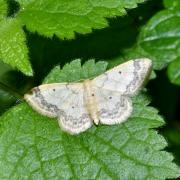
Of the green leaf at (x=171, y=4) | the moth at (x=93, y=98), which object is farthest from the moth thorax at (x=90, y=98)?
the green leaf at (x=171, y=4)

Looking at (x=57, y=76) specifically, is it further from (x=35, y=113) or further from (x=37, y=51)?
(x=37, y=51)

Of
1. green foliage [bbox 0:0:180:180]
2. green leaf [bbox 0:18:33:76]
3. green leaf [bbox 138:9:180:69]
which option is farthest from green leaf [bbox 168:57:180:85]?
green leaf [bbox 0:18:33:76]

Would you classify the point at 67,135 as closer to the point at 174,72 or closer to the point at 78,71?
the point at 78,71

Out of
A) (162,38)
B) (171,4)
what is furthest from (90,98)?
(171,4)

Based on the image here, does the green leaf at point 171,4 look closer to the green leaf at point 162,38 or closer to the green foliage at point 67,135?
the green leaf at point 162,38

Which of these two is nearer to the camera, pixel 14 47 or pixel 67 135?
pixel 14 47

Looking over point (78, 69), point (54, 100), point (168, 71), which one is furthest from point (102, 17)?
point (168, 71)
